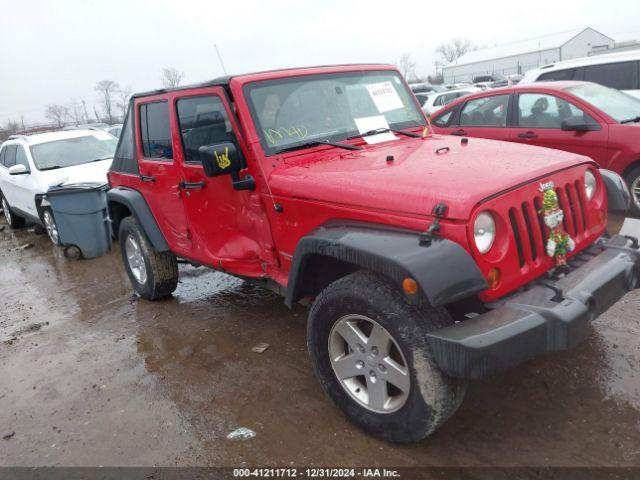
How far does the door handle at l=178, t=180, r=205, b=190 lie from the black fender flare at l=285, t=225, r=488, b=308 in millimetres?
1453

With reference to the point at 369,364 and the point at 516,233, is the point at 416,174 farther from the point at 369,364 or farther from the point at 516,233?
the point at 369,364

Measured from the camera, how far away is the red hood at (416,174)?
8.01 ft

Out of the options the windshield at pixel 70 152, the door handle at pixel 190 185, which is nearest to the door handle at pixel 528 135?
the door handle at pixel 190 185

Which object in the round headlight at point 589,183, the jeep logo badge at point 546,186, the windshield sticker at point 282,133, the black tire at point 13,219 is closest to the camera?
the jeep logo badge at point 546,186

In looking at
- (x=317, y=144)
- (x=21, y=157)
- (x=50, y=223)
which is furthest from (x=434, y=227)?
(x=21, y=157)

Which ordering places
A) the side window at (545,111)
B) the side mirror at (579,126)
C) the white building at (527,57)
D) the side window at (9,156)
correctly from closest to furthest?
the side mirror at (579,126), the side window at (545,111), the side window at (9,156), the white building at (527,57)

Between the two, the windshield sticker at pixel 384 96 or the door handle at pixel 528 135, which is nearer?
the windshield sticker at pixel 384 96

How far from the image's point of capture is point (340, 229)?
2682 millimetres

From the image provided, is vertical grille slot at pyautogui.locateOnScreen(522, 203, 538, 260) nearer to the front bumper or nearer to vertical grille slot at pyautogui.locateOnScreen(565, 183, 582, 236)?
the front bumper

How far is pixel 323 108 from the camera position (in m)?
3.55

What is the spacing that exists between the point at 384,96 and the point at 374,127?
371 mm

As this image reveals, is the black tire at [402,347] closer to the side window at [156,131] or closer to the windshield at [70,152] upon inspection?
the side window at [156,131]

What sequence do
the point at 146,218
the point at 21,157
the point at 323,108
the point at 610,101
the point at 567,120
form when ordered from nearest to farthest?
1. the point at 323,108
2. the point at 146,218
3. the point at 567,120
4. the point at 610,101
5. the point at 21,157

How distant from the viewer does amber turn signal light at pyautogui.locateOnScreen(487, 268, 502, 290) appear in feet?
7.79
